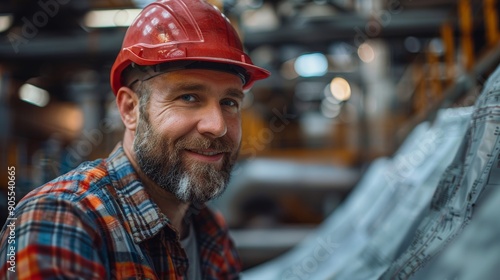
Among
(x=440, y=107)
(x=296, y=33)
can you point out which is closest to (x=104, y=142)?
(x=296, y=33)

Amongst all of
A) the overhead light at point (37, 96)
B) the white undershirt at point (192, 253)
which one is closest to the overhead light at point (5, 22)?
the overhead light at point (37, 96)

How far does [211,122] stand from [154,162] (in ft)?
0.74

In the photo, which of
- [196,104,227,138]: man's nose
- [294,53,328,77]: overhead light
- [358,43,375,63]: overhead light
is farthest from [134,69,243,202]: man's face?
[294,53,328,77]: overhead light

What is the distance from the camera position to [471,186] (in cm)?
135

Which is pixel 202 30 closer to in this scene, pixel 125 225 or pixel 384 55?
pixel 125 225

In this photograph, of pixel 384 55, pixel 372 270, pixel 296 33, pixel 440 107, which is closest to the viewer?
pixel 372 270

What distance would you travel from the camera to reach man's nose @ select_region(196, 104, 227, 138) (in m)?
1.43

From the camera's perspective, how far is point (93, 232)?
1215mm

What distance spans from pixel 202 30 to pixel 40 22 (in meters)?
6.08

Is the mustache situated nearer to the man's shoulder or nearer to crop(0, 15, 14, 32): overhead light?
the man's shoulder

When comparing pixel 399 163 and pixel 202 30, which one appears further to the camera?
pixel 399 163

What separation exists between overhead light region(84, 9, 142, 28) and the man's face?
17.1 ft

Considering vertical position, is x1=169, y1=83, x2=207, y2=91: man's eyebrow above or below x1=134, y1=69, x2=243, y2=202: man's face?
above

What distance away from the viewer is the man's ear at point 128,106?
1.58 m
